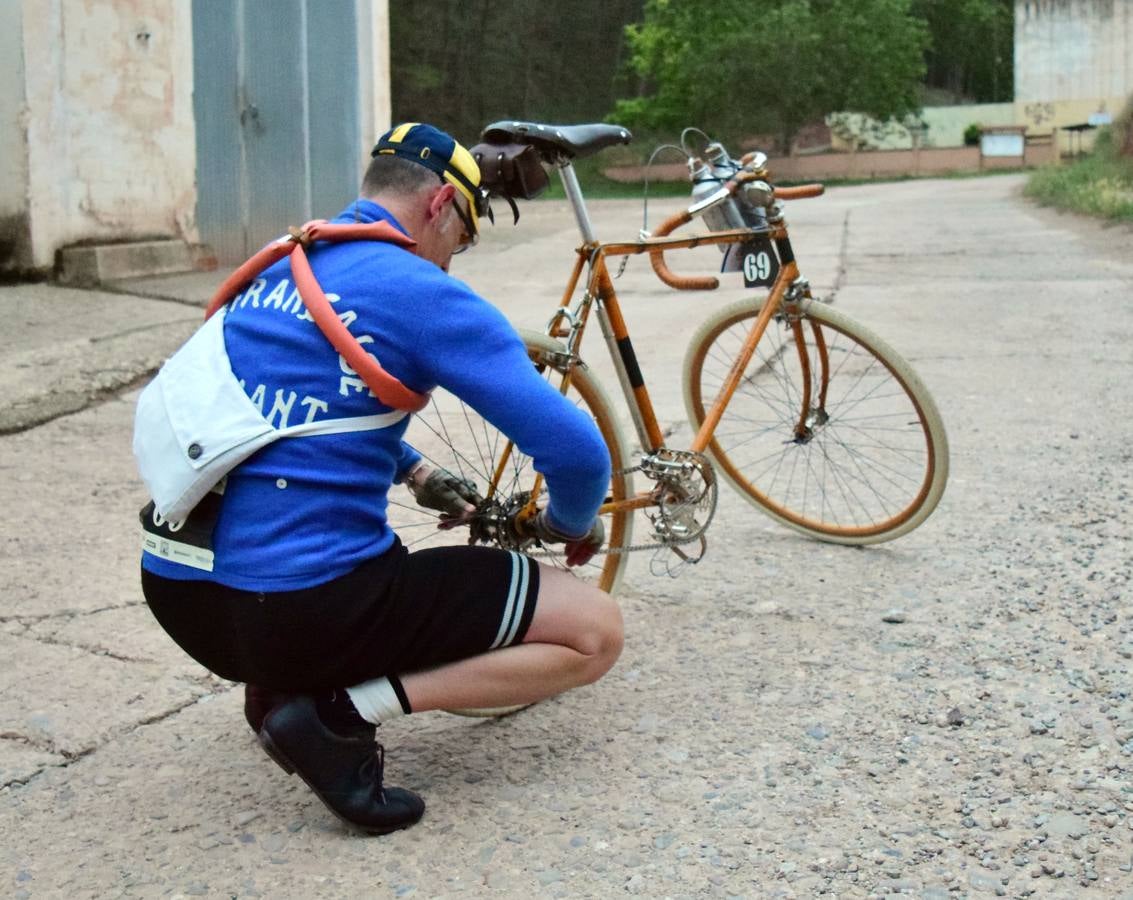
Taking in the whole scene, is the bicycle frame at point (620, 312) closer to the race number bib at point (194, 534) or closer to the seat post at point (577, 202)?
the seat post at point (577, 202)

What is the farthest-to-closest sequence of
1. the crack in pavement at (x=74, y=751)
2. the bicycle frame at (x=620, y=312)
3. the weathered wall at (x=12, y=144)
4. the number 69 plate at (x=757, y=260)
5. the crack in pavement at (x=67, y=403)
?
1. the weathered wall at (x=12, y=144)
2. the crack in pavement at (x=67, y=403)
3. the number 69 plate at (x=757, y=260)
4. the bicycle frame at (x=620, y=312)
5. the crack in pavement at (x=74, y=751)

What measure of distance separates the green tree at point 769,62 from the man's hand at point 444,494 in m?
35.7

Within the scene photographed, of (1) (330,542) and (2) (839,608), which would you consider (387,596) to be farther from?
(2) (839,608)

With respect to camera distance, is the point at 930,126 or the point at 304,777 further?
the point at 930,126

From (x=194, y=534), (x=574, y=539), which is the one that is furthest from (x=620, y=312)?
(x=194, y=534)

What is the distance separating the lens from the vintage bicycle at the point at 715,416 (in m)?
3.43

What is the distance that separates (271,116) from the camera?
400 inches

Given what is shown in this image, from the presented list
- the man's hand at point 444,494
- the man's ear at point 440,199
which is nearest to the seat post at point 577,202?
the man's hand at point 444,494

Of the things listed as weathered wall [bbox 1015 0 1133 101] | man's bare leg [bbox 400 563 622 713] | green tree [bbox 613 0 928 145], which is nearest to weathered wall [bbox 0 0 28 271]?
man's bare leg [bbox 400 563 622 713]

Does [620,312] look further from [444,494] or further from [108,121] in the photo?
[108,121]

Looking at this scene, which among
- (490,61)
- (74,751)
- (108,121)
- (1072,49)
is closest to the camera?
(74,751)

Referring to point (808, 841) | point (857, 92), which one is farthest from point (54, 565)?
point (857, 92)

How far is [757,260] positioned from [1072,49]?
45175 millimetres

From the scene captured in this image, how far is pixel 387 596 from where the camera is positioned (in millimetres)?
2568
